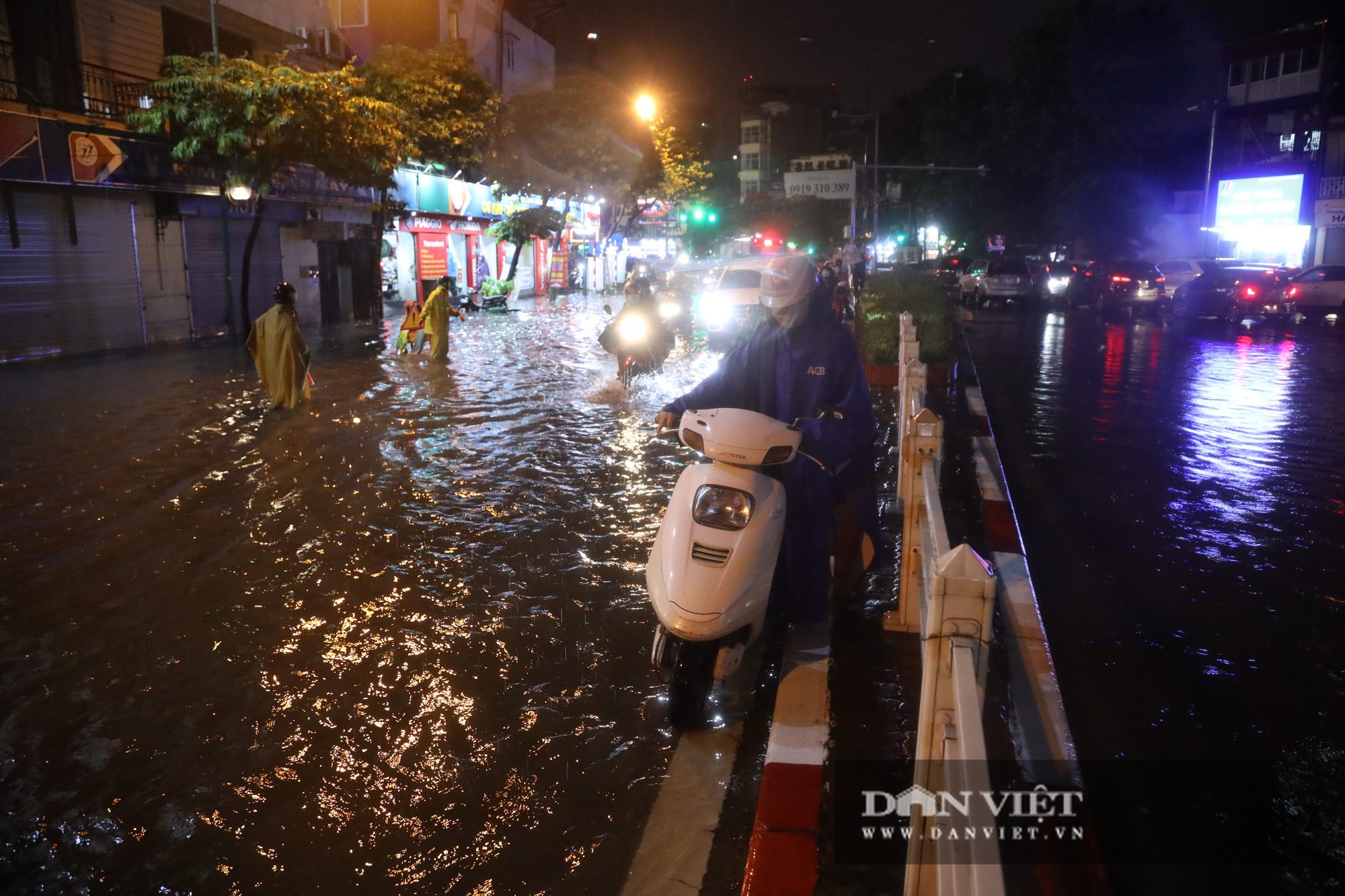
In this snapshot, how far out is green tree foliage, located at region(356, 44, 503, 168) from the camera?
2422 centimetres

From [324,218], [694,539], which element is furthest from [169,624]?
[324,218]

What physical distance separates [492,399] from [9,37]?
11.7m

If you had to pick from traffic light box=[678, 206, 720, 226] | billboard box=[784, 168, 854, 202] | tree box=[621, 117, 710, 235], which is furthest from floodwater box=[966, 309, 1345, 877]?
traffic light box=[678, 206, 720, 226]

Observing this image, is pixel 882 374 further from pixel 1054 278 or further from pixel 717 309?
pixel 1054 278

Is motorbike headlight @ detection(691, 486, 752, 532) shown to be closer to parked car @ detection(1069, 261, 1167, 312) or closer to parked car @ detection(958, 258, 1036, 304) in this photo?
parked car @ detection(1069, 261, 1167, 312)

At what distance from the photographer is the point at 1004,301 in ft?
113

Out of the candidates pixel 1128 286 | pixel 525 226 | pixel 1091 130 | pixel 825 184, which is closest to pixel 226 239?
pixel 525 226

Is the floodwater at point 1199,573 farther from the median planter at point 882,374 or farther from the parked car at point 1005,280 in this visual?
the parked car at point 1005,280

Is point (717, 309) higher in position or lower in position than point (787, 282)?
lower

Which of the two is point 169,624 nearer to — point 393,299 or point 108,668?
point 108,668

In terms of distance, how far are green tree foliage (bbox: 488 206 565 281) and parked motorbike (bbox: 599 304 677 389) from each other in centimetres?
1989

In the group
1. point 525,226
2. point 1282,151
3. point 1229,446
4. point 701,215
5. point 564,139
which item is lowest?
point 1229,446

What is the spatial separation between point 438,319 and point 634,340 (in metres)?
4.55

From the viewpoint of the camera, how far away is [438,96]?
24953 millimetres
